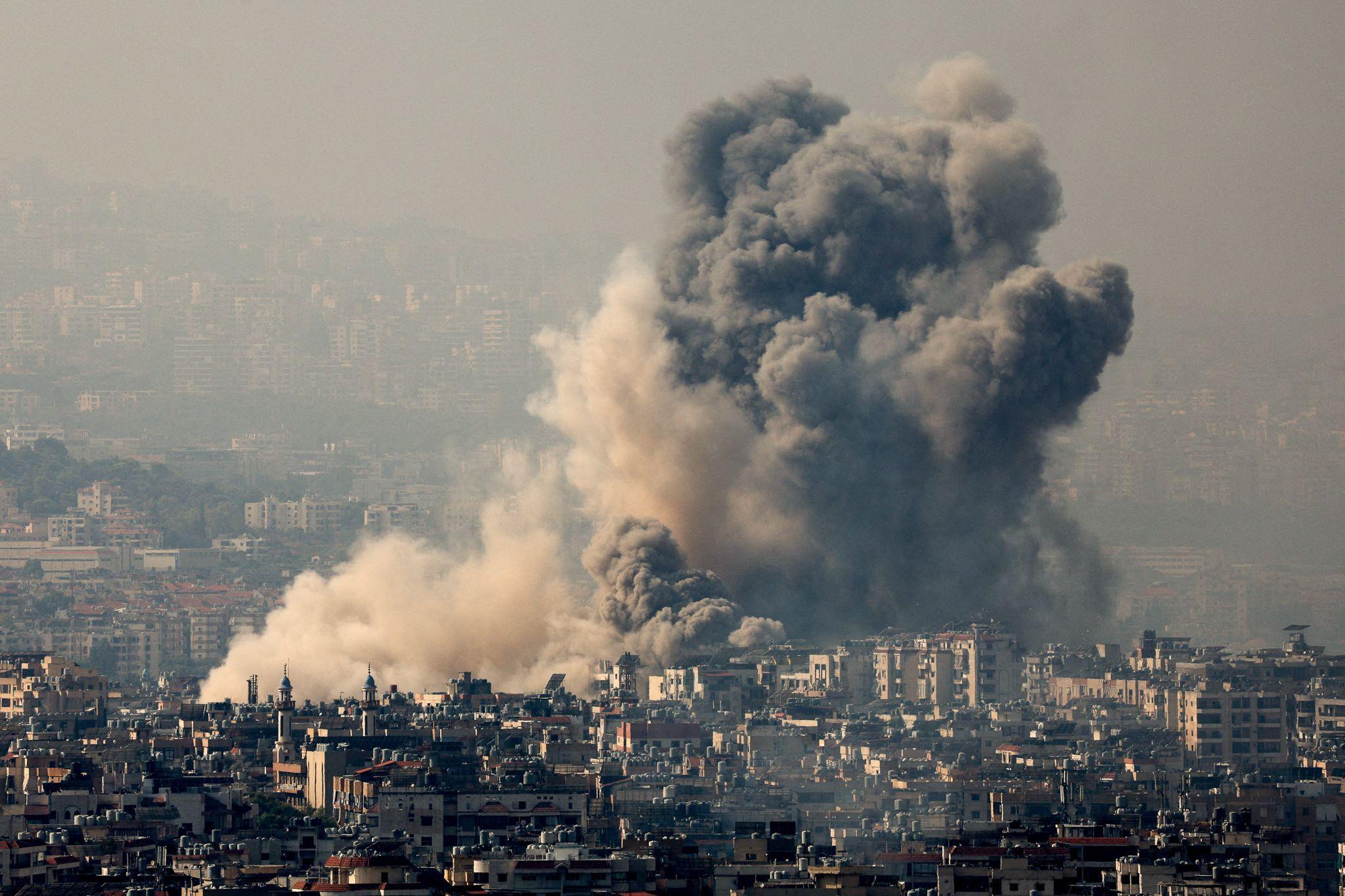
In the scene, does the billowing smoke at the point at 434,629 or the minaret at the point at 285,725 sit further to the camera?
the billowing smoke at the point at 434,629

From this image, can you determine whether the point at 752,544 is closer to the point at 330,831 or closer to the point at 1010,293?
the point at 1010,293

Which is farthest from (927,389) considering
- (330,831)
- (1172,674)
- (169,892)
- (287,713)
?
(169,892)

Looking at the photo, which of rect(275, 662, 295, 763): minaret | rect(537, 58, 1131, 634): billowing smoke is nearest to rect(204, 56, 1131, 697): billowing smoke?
rect(537, 58, 1131, 634): billowing smoke

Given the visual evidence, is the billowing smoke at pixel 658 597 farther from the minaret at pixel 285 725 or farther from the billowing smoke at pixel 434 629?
the minaret at pixel 285 725

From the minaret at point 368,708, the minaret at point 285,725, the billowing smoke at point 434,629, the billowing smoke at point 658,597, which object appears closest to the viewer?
the minaret at point 285,725

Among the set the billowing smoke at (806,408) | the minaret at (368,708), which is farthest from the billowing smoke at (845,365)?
the minaret at (368,708)

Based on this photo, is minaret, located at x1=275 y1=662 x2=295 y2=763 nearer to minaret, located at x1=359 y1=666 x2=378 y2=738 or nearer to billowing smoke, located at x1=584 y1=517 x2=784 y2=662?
minaret, located at x1=359 y1=666 x2=378 y2=738
